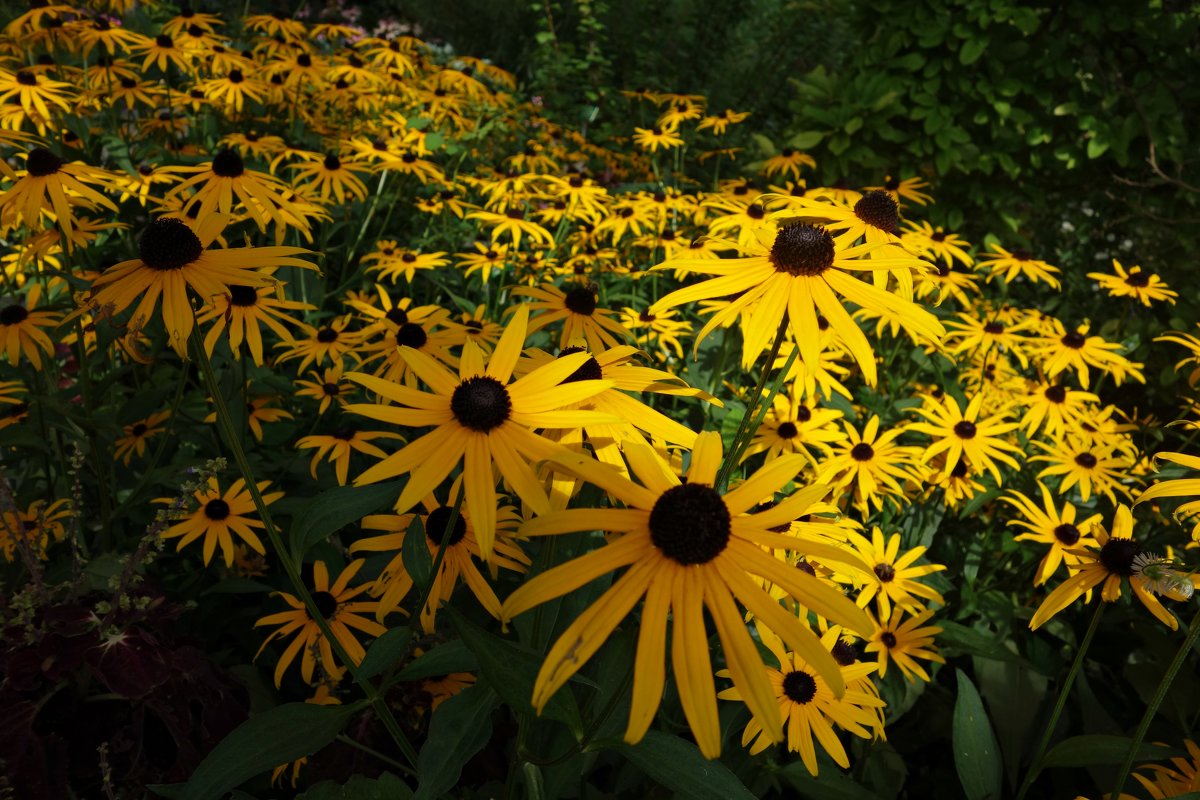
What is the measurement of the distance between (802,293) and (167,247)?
116 centimetres

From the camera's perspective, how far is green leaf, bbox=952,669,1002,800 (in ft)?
6.21

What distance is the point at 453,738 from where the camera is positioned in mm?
1211

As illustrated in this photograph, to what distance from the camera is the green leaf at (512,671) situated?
106 centimetres

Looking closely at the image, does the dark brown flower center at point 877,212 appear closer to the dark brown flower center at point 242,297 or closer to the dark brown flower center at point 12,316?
the dark brown flower center at point 242,297

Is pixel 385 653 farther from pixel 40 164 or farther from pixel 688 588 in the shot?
pixel 40 164

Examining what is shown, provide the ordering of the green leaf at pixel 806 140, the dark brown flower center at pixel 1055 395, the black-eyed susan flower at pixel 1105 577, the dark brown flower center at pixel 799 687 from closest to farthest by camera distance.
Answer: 1. the black-eyed susan flower at pixel 1105 577
2. the dark brown flower center at pixel 799 687
3. the dark brown flower center at pixel 1055 395
4. the green leaf at pixel 806 140

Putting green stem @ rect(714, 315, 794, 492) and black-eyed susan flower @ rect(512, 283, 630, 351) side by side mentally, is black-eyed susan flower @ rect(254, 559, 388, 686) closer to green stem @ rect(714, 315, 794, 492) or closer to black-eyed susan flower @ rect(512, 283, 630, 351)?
black-eyed susan flower @ rect(512, 283, 630, 351)

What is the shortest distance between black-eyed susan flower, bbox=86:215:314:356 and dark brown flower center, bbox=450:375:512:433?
0.41 metres

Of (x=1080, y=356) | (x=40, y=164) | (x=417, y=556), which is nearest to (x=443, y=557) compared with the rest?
(x=417, y=556)

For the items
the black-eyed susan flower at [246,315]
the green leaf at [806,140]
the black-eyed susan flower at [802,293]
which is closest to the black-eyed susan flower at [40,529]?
the black-eyed susan flower at [246,315]

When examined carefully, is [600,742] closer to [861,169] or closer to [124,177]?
[124,177]

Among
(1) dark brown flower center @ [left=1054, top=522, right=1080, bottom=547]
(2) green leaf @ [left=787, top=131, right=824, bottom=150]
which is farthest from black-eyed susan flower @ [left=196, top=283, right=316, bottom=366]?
(2) green leaf @ [left=787, top=131, right=824, bottom=150]

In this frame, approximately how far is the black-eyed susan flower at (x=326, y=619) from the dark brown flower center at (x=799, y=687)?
0.95 meters

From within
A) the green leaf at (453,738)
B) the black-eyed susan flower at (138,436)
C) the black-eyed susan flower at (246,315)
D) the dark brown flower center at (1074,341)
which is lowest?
the black-eyed susan flower at (138,436)
